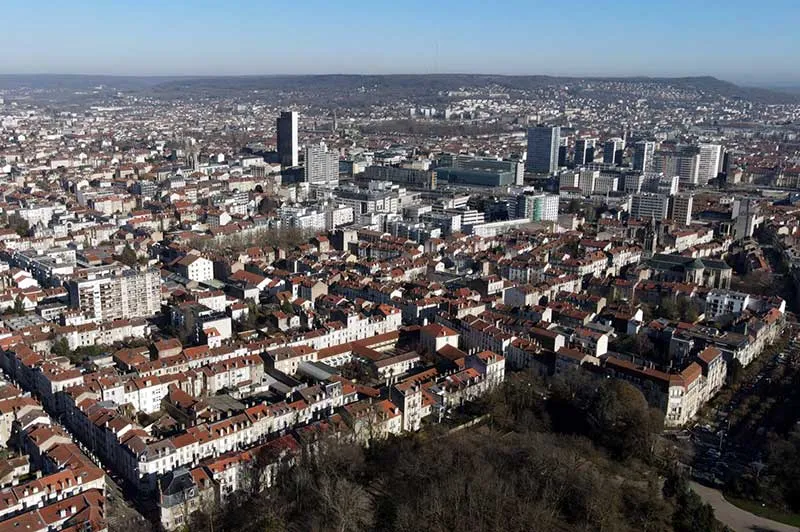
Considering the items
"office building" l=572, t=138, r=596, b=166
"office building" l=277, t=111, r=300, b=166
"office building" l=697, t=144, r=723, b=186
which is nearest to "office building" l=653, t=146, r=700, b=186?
"office building" l=697, t=144, r=723, b=186

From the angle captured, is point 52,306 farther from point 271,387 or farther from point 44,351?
point 271,387

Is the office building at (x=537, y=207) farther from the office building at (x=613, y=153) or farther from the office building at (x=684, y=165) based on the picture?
the office building at (x=613, y=153)

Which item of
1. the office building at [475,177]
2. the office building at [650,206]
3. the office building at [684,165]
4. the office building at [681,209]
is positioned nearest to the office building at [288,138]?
the office building at [475,177]

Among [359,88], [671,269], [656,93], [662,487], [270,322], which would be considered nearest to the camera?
[662,487]

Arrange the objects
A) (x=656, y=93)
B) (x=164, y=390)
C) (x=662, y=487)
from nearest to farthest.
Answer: (x=662, y=487)
(x=164, y=390)
(x=656, y=93)

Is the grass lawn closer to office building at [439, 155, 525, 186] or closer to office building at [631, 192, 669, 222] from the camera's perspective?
office building at [631, 192, 669, 222]

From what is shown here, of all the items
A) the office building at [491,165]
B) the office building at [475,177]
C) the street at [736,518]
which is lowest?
the street at [736,518]

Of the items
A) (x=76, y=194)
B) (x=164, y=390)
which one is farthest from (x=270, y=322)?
(x=76, y=194)
